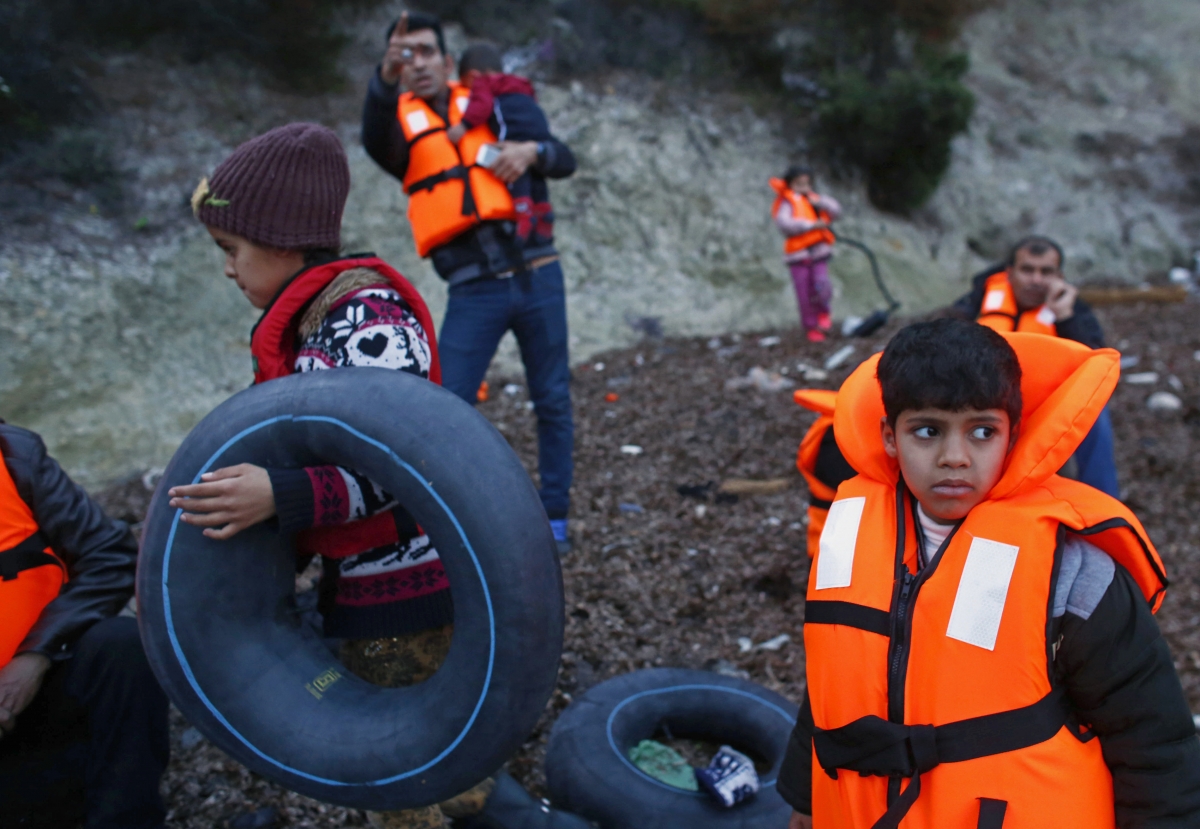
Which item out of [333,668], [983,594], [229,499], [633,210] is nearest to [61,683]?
[333,668]

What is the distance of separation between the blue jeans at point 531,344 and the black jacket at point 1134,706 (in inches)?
108

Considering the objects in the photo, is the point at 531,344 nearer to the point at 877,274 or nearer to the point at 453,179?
the point at 453,179

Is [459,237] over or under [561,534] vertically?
over

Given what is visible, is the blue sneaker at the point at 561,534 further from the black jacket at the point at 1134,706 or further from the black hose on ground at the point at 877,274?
the black hose on ground at the point at 877,274

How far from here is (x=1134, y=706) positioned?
148 cm

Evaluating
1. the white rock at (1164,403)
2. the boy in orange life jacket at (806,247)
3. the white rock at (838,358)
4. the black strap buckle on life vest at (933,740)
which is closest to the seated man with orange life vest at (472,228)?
the black strap buckle on life vest at (933,740)

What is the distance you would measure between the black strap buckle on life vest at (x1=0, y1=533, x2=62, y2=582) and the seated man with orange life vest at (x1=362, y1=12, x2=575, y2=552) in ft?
6.04

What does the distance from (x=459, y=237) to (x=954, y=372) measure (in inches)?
111

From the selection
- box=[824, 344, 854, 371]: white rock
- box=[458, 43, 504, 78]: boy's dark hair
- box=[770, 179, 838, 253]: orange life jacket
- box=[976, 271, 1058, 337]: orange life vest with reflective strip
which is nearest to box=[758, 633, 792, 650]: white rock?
box=[976, 271, 1058, 337]: orange life vest with reflective strip

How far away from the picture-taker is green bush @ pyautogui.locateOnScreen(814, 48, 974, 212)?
39.0 feet

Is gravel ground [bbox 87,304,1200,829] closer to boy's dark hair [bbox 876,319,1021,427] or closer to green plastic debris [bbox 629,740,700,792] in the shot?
green plastic debris [bbox 629,740,700,792]

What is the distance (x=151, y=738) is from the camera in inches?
88.4

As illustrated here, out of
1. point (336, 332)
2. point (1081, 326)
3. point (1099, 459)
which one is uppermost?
point (336, 332)

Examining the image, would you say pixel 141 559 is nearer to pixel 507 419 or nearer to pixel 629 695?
pixel 629 695
